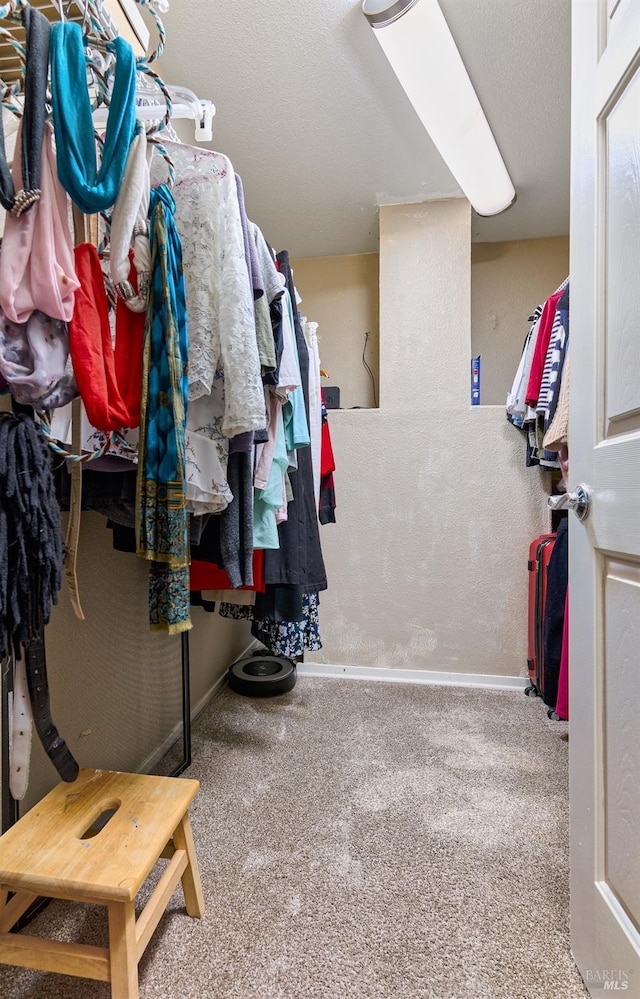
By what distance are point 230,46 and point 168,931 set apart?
2.43 m

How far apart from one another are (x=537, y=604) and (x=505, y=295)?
70.0 inches

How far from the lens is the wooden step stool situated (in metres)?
0.83

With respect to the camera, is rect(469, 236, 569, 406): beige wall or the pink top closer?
the pink top

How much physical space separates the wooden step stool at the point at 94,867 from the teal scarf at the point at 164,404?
1.61ft

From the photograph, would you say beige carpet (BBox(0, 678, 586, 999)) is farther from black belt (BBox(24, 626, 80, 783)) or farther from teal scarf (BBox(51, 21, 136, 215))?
teal scarf (BBox(51, 21, 136, 215))

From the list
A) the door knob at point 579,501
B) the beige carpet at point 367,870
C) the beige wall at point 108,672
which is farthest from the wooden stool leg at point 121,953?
the door knob at point 579,501

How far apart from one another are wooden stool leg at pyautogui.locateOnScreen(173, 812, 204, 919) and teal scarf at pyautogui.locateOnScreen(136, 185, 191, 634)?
59 centimetres

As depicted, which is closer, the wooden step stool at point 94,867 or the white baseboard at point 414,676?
the wooden step stool at point 94,867

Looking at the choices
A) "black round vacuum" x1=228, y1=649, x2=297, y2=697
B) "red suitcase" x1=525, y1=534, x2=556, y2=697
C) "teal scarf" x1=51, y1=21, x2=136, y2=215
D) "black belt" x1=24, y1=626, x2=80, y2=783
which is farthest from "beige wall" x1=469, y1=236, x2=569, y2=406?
"black belt" x1=24, y1=626, x2=80, y2=783

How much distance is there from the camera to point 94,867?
0.86 meters

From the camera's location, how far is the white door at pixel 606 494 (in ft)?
2.80

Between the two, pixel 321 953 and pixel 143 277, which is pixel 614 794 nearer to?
pixel 321 953

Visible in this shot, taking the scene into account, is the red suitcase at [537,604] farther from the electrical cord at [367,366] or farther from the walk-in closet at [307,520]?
the electrical cord at [367,366]

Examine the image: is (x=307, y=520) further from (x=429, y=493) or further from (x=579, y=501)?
(x=429, y=493)
